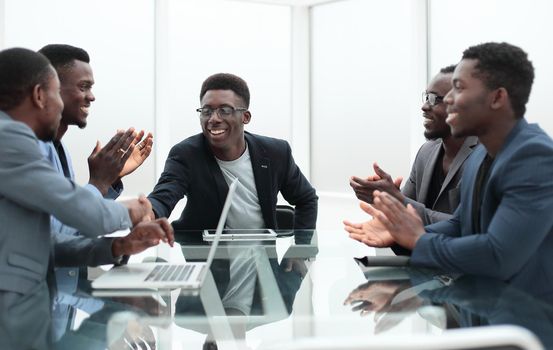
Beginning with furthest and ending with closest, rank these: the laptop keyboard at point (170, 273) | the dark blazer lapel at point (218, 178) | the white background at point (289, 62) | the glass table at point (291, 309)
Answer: the white background at point (289, 62), the dark blazer lapel at point (218, 178), the laptop keyboard at point (170, 273), the glass table at point (291, 309)

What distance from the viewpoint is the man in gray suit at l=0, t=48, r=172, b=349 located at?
174 centimetres

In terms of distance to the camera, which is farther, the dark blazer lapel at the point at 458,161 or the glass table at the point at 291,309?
the dark blazer lapel at the point at 458,161

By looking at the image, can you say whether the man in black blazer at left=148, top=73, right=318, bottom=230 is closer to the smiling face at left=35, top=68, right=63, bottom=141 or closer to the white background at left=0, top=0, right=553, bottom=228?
the smiling face at left=35, top=68, right=63, bottom=141

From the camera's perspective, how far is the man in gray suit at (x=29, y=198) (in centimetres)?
174

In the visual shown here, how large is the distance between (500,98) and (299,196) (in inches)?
68.6

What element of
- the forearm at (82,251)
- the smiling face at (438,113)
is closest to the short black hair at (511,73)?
the smiling face at (438,113)

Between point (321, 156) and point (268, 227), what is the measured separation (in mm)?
3252

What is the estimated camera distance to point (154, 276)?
6.59ft

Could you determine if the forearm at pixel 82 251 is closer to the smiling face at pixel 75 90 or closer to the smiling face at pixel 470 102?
the smiling face at pixel 75 90

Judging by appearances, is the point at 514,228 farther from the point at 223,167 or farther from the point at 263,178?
the point at 223,167

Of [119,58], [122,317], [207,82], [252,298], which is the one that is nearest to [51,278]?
[122,317]

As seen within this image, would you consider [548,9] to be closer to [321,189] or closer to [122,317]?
[321,189]

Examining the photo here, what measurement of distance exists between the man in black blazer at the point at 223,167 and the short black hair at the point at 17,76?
1.38m

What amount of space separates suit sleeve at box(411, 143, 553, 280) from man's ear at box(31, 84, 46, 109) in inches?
54.7
